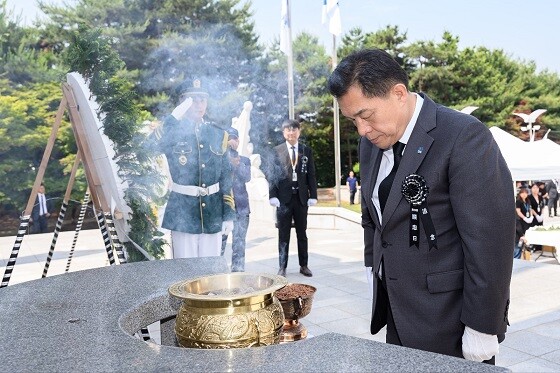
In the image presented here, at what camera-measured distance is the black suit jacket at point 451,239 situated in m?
1.92

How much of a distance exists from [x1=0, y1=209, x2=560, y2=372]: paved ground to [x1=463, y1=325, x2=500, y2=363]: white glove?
7.75 feet

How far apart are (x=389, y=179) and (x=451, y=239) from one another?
0.36 metres

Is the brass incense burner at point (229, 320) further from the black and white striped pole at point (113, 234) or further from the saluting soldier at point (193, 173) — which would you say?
the saluting soldier at point (193, 173)

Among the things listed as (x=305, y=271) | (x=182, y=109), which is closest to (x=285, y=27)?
(x=305, y=271)

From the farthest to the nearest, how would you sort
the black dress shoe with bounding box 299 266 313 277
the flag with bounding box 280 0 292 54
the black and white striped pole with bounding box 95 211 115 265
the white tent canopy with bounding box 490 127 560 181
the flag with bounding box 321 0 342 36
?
the flag with bounding box 321 0 342 36 → the flag with bounding box 280 0 292 54 → the white tent canopy with bounding box 490 127 560 181 → the black dress shoe with bounding box 299 266 313 277 → the black and white striped pole with bounding box 95 211 115 265

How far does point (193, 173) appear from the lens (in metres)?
5.04

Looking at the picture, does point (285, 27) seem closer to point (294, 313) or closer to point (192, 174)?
point (192, 174)

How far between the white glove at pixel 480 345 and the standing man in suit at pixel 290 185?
5.66 meters

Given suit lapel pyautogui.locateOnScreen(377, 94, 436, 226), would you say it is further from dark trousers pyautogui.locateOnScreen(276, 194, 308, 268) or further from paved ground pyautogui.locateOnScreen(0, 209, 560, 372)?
dark trousers pyautogui.locateOnScreen(276, 194, 308, 268)

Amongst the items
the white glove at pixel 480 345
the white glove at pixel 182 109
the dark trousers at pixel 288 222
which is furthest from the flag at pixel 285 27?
the white glove at pixel 480 345

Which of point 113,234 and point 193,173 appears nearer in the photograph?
point 113,234

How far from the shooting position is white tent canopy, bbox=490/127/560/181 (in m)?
11.9

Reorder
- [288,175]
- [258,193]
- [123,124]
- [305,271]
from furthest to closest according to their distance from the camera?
[258,193]
[305,271]
[288,175]
[123,124]

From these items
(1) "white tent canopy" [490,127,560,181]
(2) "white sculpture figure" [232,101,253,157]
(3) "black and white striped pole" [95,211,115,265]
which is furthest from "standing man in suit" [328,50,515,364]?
(2) "white sculpture figure" [232,101,253,157]
